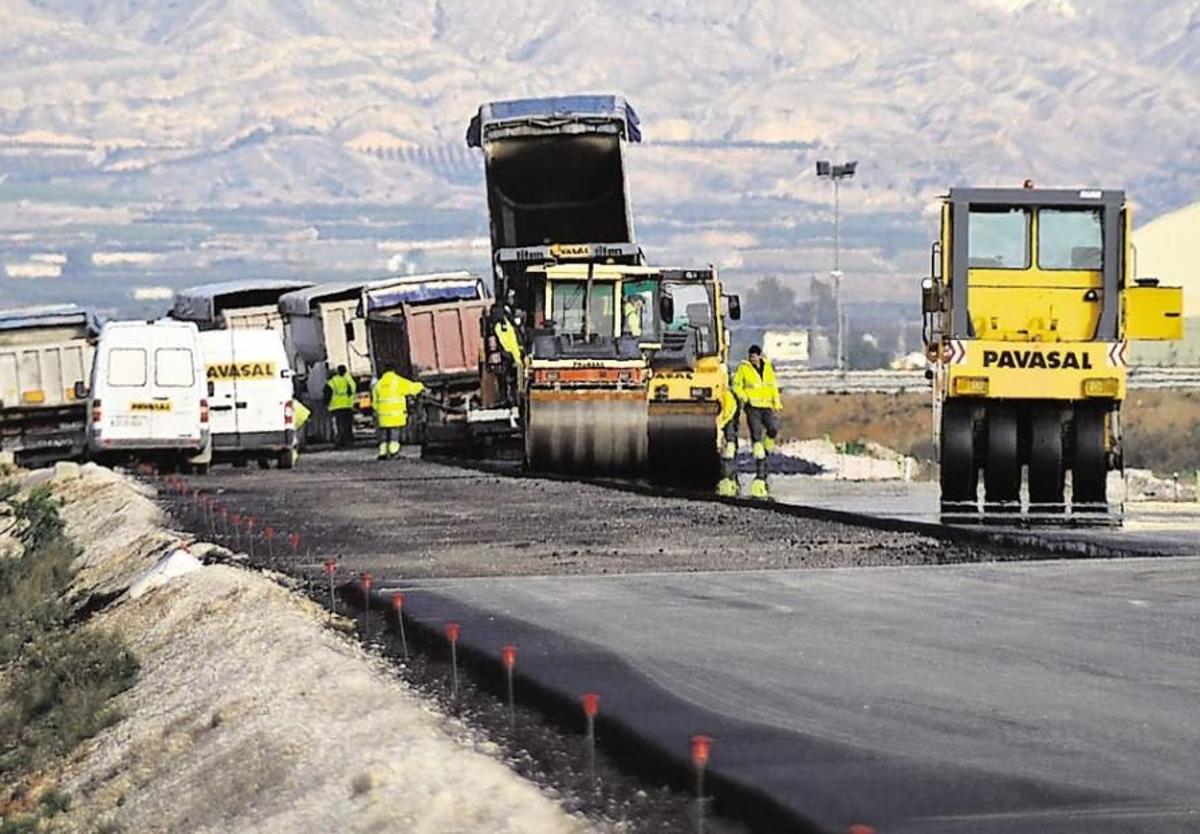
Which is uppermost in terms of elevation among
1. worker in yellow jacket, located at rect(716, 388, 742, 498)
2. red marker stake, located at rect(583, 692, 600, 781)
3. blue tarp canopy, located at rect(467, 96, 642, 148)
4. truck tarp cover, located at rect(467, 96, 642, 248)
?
blue tarp canopy, located at rect(467, 96, 642, 148)

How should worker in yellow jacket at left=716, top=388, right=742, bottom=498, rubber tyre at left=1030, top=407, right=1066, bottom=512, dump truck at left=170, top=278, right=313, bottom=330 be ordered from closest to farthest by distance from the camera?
rubber tyre at left=1030, top=407, right=1066, bottom=512 → worker in yellow jacket at left=716, top=388, right=742, bottom=498 → dump truck at left=170, top=278, right=313, bottom=330

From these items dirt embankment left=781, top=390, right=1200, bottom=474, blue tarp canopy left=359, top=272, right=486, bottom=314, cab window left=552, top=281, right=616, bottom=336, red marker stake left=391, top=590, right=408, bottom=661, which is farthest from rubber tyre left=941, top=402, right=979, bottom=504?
dirt embankment left=781, top=390, right=1200, bottom=474

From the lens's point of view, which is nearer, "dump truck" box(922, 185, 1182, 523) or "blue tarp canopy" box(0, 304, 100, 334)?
"dump truck" box(922, 185, 1182, 523)

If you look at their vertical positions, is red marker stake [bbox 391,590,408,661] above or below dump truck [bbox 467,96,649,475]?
below

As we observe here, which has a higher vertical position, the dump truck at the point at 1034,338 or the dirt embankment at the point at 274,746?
the dump truck at the point at 1034,338

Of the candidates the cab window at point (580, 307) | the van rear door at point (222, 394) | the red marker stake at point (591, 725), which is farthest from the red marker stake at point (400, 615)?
the van rear door at point (222, 394)

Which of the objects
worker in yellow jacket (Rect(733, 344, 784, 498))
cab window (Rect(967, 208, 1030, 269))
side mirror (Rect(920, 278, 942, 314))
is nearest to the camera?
side mirror (Rect(920, 278, 942, 314))

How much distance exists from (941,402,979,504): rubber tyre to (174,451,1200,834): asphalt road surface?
2.97m

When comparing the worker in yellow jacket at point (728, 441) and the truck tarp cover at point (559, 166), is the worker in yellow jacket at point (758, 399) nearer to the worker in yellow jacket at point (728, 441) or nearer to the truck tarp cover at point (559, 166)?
the worker in yellow jacket at point (728, 441)

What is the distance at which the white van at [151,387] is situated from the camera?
33.1m

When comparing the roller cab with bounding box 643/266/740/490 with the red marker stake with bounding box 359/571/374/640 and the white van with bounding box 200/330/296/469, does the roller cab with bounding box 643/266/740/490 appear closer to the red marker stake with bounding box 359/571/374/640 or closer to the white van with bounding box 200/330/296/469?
the white van with bounding box 200/330/296/469

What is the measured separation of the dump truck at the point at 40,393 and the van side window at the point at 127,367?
793cm

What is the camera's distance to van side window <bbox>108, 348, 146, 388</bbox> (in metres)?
33.1

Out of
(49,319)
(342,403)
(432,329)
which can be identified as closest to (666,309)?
(432,329)
